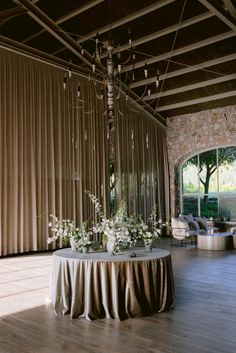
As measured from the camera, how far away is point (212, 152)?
41.2 feet

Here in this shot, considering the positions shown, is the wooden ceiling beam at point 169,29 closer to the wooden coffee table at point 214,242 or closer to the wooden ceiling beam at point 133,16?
the wooden ceiling beam at point 133,16

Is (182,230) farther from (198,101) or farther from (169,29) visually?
(169,29)

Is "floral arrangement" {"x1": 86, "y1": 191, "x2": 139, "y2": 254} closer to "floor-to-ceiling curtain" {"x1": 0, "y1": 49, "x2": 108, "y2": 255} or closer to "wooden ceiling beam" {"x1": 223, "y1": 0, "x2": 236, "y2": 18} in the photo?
"floor-to-ceiling curtain" {"x1": 0, "y1": 49, "x2": 108, "y2": 255}

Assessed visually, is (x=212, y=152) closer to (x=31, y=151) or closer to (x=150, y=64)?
(x=150, y=64)

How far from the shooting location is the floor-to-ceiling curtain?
890 cm

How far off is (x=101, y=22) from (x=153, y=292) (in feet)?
23.0

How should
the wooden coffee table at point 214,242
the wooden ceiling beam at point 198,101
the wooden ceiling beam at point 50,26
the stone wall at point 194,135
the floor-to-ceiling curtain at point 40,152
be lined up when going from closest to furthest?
the wooden ceiling beam at point 50,26 → the floor-to-ceiling curtain at point 40,152 → the wooden coffee table at point 214,242 → the wooden ceiling beam at point 198,101 → the stone wall at point 194,135

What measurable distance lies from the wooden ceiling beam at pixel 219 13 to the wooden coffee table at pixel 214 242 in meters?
4.92

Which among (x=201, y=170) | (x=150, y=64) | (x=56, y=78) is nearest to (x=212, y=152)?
(x=201, y=170)

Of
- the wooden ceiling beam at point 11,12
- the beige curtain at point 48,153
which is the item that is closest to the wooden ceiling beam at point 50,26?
the wooden ceiling beam at point 11,12

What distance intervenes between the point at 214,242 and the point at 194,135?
456 centimetres

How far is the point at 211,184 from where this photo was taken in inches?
498

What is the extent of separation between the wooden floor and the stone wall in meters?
6.80

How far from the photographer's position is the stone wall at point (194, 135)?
11.9 meters
